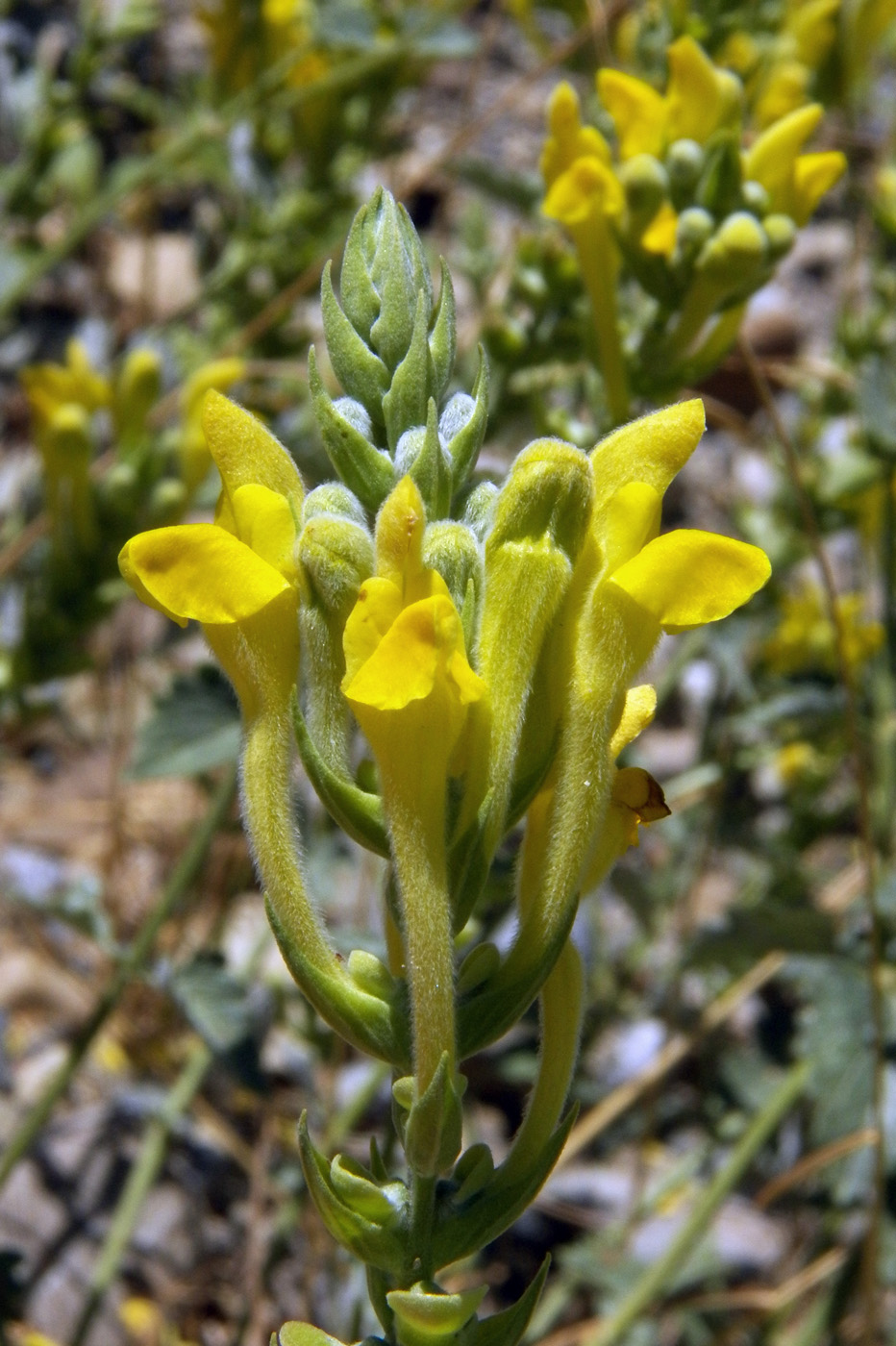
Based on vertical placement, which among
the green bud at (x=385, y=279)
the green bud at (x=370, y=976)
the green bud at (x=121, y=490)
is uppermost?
the green bud at (x=385, y=279)

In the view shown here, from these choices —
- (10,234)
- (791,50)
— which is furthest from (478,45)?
(10,234)

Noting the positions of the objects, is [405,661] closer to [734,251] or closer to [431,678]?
[431,678]

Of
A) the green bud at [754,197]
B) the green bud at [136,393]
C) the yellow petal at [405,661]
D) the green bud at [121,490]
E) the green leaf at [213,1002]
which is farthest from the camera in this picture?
the green bud at [136,393]

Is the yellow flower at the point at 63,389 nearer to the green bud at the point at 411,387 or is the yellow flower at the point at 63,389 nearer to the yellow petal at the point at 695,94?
the yellow petal at the point at 695,94

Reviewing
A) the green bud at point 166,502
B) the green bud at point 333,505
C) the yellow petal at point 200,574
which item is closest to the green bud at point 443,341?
the green bud at point 333,505

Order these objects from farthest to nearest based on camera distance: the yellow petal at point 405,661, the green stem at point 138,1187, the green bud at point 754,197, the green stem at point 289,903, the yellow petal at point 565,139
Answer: the green stem at point 138,1187
the green bud at point 754,197
the yellow petal at point 565,139
the green stem at point 289,903
the yellow petal at point 405,661

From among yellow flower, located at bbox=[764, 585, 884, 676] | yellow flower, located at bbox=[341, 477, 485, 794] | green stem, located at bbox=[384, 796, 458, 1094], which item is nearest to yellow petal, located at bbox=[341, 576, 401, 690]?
yellow flower, located at bbox=[341, 477, 485, 794]

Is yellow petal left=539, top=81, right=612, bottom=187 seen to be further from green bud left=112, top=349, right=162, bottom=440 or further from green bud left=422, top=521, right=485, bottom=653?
green bud left=112, top=349, right=162, bottom=440

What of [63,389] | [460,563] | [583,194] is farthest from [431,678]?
[63,389]
